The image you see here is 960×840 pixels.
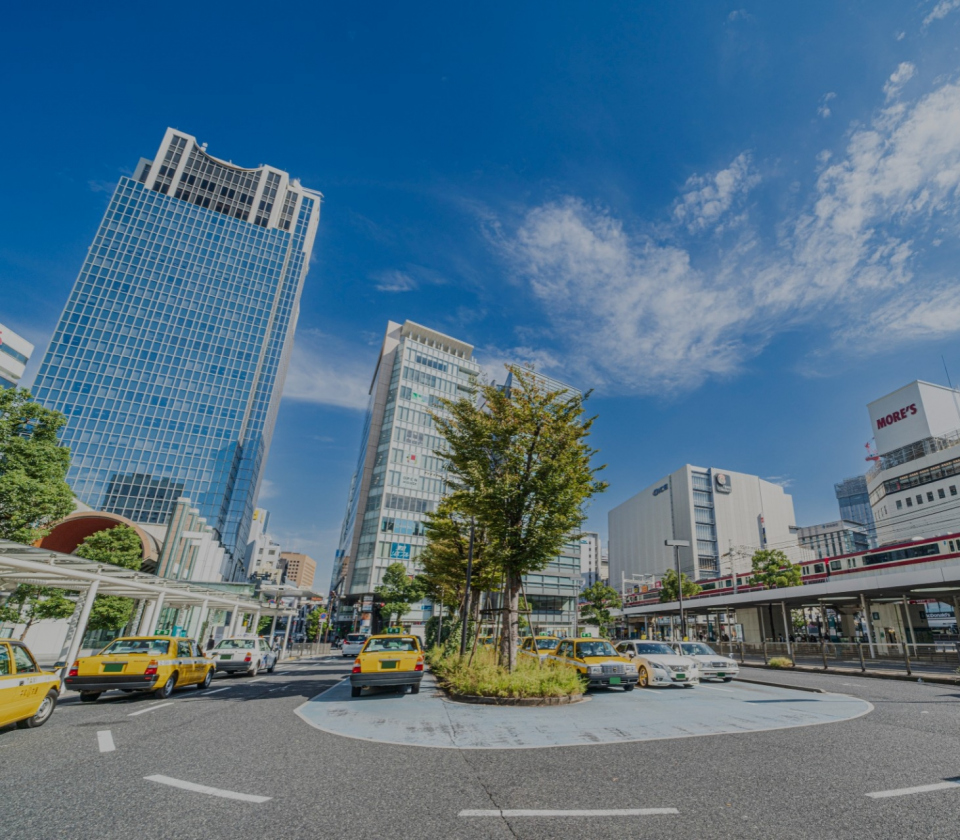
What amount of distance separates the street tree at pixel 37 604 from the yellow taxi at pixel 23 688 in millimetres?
17707

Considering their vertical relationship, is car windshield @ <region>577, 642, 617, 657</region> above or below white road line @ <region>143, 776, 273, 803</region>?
above

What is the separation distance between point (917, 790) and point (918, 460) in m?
85.7

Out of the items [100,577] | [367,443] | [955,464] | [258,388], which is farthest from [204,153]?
[955,464]

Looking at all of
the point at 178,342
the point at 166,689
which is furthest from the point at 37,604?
the point at 178,342

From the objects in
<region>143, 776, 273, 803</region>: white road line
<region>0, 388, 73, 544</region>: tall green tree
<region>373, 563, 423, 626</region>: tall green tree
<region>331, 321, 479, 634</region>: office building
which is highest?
<region>331, 321, 479, 634</region>: office building

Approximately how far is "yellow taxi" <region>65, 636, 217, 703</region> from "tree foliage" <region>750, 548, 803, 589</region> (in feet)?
167

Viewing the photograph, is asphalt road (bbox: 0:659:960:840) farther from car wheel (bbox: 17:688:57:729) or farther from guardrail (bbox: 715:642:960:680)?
guardrail (bbox: 715:642:960:680)

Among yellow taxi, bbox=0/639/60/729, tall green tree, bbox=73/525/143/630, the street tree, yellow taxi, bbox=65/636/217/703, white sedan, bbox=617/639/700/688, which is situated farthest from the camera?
tall green tree, bbox=73/525/143/630

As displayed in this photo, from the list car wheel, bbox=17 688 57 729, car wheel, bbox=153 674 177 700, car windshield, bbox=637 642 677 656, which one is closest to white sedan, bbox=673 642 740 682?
car windshield, bbox=637 642 677 656

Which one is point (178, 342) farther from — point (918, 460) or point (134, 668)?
point (918, 460)

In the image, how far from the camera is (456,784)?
5367 millimetres

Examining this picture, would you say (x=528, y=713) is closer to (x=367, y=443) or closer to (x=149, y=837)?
(x=149, y=837)

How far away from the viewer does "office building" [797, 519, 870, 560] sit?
453 ft

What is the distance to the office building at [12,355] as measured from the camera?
45.5 metres
